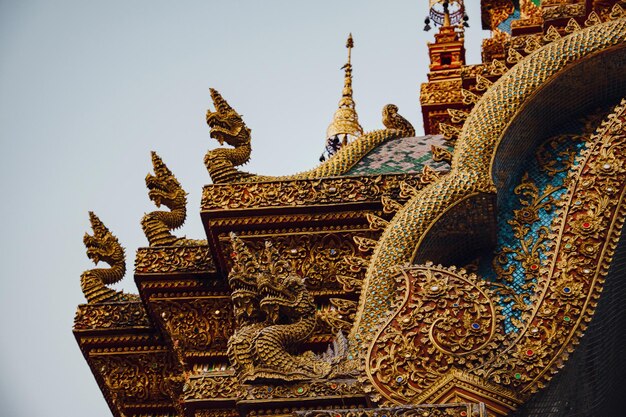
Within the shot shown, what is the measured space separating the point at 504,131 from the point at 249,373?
2.39 m

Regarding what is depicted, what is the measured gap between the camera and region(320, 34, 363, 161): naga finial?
53.9ft

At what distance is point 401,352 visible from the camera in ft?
22.1

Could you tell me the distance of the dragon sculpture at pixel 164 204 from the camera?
996 cm

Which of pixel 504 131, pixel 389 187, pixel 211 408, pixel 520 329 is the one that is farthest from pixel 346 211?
pixel 520 329

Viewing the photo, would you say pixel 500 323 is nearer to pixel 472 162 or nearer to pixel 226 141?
pixel 472 162

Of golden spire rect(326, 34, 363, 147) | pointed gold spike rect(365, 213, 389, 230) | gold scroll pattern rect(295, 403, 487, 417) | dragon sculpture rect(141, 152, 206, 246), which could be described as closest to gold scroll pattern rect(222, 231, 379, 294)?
pointed gold spike rect(365, 213, 389, 230)

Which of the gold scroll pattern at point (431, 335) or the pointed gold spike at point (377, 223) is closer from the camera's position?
the gold scroll pattern at point (431, 335)

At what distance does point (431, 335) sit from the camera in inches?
266

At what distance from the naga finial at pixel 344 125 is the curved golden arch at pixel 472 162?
7471mm

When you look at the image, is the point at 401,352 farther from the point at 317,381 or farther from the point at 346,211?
the point at 346,211

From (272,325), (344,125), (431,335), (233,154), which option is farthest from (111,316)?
(344,125)

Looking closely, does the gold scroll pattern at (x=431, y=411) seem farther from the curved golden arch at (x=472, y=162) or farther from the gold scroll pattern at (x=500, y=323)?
the curved golden arch at (x=472, y=162)

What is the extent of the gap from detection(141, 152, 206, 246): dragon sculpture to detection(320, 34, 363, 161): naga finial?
6.18 m

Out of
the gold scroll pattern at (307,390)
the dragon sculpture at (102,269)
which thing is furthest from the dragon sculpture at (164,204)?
the gold scroll pattern at (307,390)
